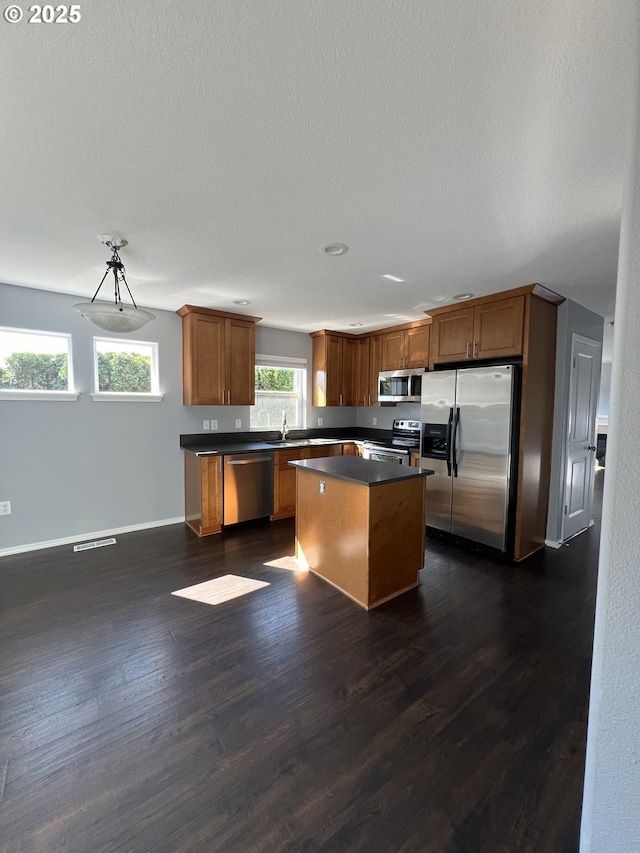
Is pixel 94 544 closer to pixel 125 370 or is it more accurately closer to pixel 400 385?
pixel 125 370

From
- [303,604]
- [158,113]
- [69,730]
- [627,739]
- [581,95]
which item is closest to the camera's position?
[627,739]

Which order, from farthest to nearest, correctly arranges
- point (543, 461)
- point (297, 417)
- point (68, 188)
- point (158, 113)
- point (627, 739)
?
1. point (297, 417)
2. point (543, 461)
3. point (68, 188)
4. point (158, 113)
5. point (627, 739)

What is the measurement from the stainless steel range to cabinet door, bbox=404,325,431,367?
80 cm

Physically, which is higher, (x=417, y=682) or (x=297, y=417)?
(x=297, y=417)

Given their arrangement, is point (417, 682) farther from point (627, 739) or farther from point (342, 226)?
point (342, 226)

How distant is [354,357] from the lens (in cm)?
554

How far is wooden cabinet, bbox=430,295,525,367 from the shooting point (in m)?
3.24

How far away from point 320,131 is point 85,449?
3.67m

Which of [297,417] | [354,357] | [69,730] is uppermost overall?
[354,357]

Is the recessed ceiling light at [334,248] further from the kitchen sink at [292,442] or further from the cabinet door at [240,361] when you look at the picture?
the kitchen sink at [292,442]

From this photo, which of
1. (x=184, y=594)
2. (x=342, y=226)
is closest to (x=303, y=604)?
(x=184, y=594)

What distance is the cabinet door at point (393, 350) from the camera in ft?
16.0

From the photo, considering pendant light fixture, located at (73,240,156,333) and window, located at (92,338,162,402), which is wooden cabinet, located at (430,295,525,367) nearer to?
pendant light fixture, located at (73,240,156,333)

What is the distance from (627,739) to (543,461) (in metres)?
3.20
